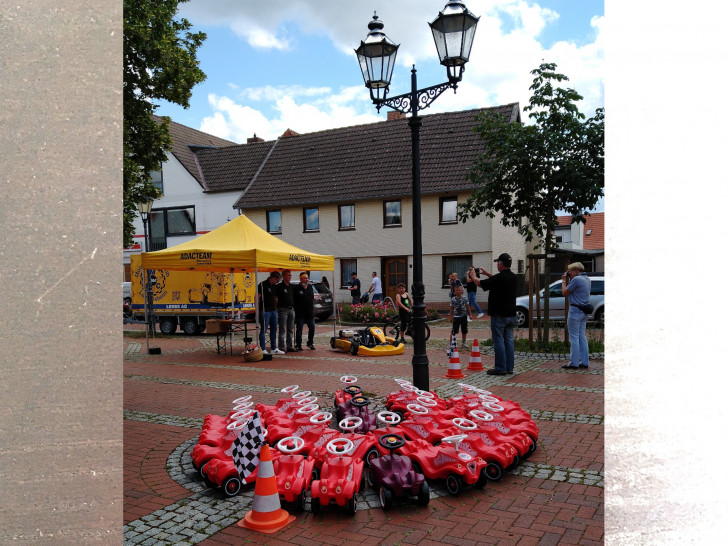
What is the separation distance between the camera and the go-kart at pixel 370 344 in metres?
12.9

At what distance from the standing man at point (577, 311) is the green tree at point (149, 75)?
9261 mm

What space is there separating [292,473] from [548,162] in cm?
944

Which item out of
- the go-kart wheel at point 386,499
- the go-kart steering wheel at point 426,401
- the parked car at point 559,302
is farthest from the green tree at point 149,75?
the parked car at point 559,302

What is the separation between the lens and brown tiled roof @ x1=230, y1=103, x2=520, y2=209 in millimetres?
27891

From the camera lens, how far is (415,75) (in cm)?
781

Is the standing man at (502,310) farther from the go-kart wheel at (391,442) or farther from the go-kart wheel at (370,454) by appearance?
the go-kart wheel at (391,442)

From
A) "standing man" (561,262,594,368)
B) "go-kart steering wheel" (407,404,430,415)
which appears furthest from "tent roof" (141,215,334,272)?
A: "go-kart steering wheel" (407,404,430,415)

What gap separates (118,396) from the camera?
226cm

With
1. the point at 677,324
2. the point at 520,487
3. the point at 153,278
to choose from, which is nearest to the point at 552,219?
the point at 520,487

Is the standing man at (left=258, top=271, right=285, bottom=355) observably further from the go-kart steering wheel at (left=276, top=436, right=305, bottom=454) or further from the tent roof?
the go-kart steering wheel at (left=276, top=436, right=305, bottom=454)

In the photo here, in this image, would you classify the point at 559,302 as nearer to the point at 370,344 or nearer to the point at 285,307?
the point at 370,344

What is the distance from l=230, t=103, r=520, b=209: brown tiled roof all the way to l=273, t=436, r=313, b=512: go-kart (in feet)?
75.3

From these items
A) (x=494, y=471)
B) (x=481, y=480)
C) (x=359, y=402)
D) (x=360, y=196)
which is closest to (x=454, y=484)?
(x=481, y=480)

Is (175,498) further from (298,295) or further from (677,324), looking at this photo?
(298,295)
